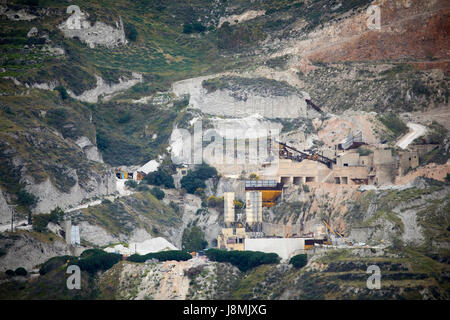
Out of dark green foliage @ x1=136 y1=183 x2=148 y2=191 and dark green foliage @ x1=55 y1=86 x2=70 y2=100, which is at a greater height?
dark green foliage @ x1=55 y1=86 x2=70 y2=100

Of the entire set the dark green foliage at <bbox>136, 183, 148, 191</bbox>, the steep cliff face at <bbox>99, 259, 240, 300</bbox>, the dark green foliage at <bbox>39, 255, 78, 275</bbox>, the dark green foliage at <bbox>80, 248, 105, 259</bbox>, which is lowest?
the steep cliff face at <bbox>99, 259, 240, 300</bbox>

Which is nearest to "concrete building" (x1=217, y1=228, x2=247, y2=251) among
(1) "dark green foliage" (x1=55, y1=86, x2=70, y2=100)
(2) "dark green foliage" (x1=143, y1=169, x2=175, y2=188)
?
(2) "dark green foliage" (x1=143, y1=169, x2=175, y2=188)

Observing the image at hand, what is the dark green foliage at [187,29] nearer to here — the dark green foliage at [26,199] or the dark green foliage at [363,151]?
the dark green foliage at [363,151]

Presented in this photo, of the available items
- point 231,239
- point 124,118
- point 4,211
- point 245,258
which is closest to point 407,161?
point 231,239

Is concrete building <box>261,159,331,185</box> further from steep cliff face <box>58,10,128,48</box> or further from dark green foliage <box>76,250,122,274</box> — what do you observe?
steep cliff face <box>58,10,128,48</box>

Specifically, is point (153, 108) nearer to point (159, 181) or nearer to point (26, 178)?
point (159, 181)
